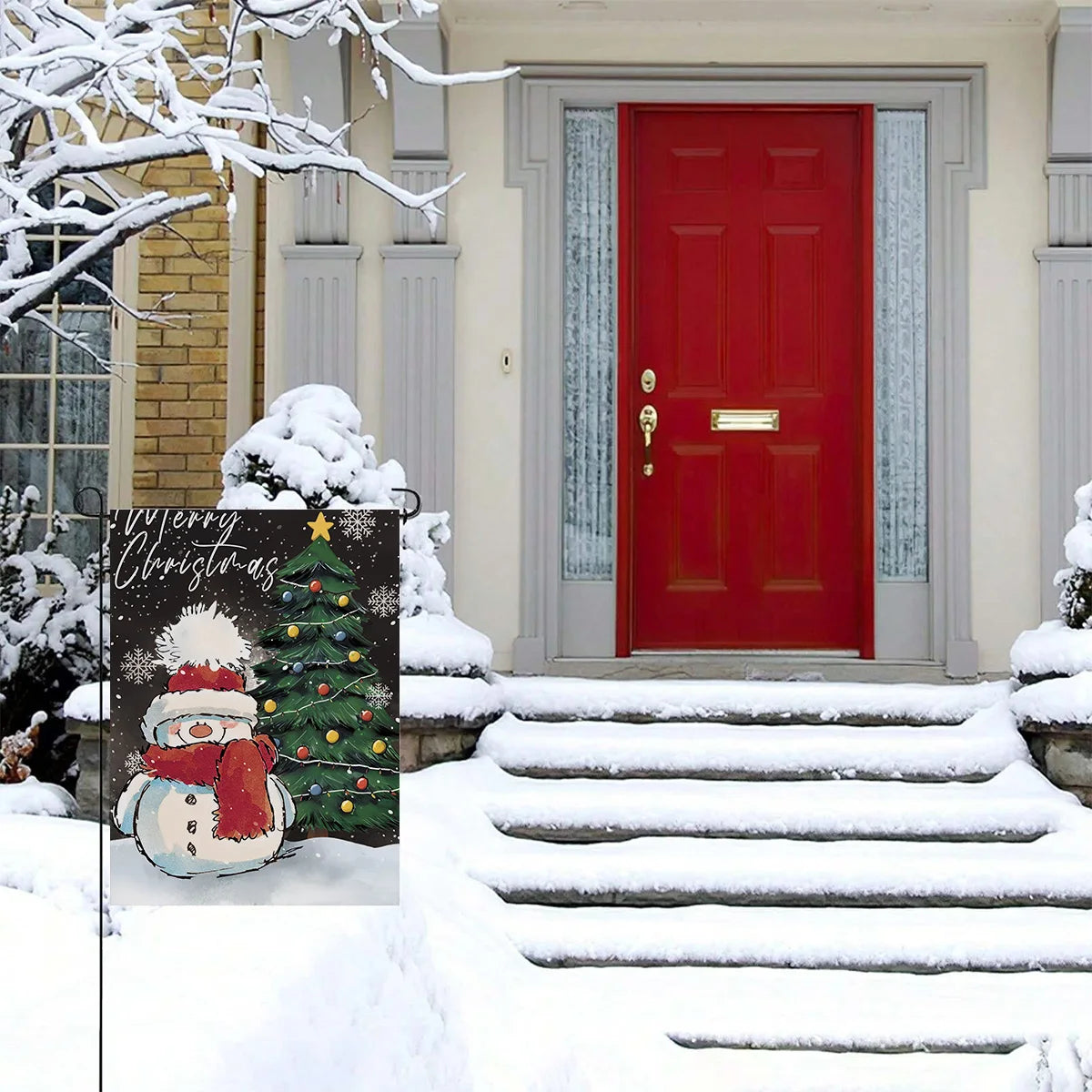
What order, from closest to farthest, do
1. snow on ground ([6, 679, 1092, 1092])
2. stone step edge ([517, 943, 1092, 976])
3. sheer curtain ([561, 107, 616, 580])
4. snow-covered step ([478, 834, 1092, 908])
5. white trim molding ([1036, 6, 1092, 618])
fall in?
1. snow on ground ([6, 679, 1092, 1092])
2. stone step edge ([517, 943, 1092, 976])
3. snow-covered step ([478, 834, 1092, 908])
4. white trim molding ([1036, 6, 1092, 618])
5. sheer curtain ([561, 107, 616, 580])

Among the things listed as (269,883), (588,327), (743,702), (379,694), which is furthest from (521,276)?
(269,883)

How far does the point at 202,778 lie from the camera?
234cm

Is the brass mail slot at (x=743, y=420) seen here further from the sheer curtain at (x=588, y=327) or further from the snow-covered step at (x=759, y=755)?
the snow-covered step at (x=759, y=755)

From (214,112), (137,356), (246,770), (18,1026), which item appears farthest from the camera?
(137,356)

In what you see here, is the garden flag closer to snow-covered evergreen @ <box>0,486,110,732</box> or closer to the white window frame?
snow-covered evergreen @ <box>0,486,110,732</box>

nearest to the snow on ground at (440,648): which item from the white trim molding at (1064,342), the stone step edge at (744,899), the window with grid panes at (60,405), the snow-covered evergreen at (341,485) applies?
the snow-covered evergreen at (341,485)

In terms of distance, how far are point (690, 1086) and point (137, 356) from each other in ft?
16.6

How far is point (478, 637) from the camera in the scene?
16.3 ft

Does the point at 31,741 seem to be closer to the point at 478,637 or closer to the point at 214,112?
the point at 478,637

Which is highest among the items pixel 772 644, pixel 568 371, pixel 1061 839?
pixel 568 371

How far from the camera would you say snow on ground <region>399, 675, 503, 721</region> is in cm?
459

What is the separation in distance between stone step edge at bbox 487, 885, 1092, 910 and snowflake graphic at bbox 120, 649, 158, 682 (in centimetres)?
204

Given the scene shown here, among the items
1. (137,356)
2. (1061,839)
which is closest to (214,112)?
(1061,839)

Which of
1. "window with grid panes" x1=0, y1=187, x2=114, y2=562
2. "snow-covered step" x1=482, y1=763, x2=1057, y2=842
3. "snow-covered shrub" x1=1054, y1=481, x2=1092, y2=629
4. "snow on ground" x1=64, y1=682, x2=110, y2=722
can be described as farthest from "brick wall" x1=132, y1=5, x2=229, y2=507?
"snow-covered shrub" x1=1054, y1=481, x2=1092, y2=629
